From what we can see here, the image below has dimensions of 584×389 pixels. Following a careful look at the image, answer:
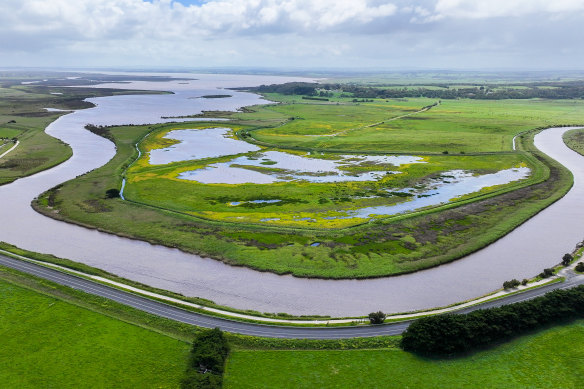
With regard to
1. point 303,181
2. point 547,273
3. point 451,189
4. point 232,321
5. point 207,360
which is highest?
point 451,189

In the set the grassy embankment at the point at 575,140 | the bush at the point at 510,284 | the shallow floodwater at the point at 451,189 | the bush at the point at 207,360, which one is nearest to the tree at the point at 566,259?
the bush at the point at 510,284

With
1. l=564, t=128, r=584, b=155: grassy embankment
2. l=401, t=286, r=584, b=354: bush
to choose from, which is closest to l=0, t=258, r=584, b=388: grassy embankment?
l=401, t=286, r=584, b=354: bush

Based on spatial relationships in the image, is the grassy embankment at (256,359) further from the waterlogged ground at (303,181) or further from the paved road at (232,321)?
the waterlogged ground at (303,181)

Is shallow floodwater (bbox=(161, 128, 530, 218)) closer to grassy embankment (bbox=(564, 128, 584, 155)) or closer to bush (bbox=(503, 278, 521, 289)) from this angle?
bush (bbox=(503, 278, 521, 289))

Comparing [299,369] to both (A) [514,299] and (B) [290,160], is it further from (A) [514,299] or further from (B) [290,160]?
(B) [290,160]

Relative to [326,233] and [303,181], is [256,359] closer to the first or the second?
[326,233]

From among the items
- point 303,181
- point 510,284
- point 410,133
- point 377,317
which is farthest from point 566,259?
point 410,133
